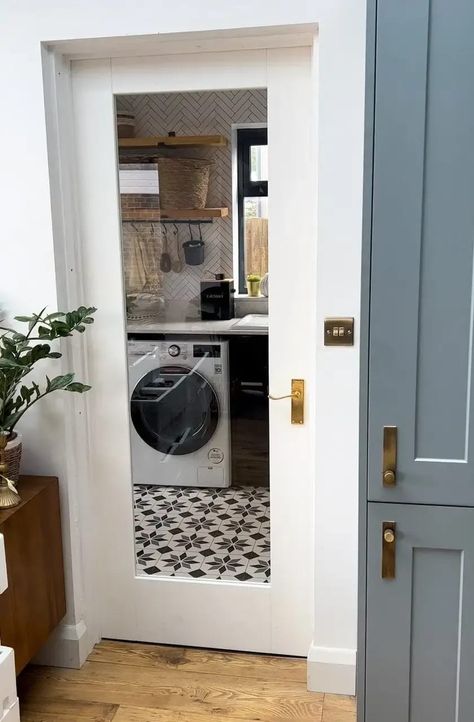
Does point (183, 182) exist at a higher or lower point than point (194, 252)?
higher

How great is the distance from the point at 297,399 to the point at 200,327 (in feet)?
1.40

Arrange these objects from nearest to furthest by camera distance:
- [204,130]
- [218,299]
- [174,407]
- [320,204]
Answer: [320,204], [204,130], [218,299], [174,407]

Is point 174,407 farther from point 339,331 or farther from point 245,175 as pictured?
point 245,175

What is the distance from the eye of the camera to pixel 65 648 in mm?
2475

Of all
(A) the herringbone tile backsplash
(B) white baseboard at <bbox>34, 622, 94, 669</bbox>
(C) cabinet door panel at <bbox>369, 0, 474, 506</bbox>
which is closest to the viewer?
(C) cabinet door panel at <bbox>369, 0, 474, 506</bbox>

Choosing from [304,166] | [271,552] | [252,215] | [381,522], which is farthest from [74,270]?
[381,522]

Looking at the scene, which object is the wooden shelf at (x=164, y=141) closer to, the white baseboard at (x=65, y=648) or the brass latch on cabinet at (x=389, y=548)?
the brass latch on cabinet at (x=389, y=548)

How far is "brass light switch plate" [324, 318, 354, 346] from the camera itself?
6.96ft

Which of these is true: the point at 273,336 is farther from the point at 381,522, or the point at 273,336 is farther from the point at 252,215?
the point at 381,522

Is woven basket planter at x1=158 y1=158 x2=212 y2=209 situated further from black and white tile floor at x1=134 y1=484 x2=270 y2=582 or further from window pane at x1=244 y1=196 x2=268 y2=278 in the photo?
black and white tile floor at x1=134 y1=484 x2=270 y2=582

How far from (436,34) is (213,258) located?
1122 mm

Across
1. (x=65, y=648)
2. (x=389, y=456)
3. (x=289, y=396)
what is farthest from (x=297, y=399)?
(x=65, y=648)

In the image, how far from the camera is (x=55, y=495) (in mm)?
2361

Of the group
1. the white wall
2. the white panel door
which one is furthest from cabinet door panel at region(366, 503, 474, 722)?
the white panel door
